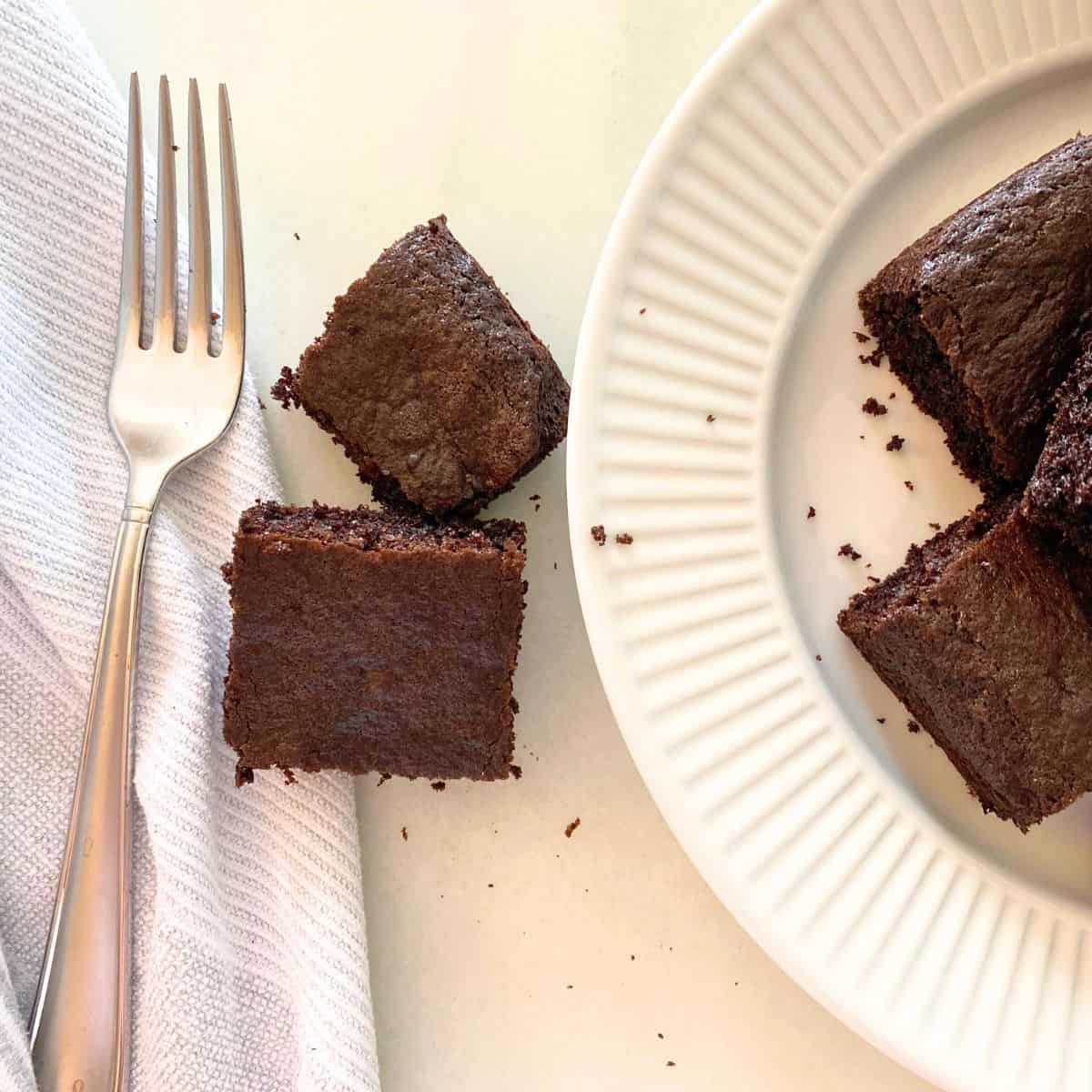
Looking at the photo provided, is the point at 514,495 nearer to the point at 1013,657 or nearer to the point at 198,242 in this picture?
the point at 198,242

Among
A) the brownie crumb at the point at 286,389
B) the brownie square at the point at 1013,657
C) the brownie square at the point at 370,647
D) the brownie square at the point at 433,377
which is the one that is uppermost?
the brownie crumb at the point at 286,389

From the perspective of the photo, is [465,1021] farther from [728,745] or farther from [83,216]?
[83,216]

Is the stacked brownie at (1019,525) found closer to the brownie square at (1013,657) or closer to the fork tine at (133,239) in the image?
the brownie square at (1013,657)

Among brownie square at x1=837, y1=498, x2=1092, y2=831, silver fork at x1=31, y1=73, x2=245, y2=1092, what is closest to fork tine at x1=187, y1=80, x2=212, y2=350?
silver fork at x1=31, y1=73, x2=245, y2=1092

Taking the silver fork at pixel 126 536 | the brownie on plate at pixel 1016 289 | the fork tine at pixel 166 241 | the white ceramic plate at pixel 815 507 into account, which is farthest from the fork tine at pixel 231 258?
the brownie on plate at pixel 1016 289

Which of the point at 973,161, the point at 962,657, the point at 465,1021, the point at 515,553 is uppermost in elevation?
the point at 973,161

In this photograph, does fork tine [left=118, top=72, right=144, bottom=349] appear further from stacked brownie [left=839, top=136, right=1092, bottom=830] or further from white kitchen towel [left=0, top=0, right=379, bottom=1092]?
stacked brownie [left=839, top=136, right=1092, bottom=830]

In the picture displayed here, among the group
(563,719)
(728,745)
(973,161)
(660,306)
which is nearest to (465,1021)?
(563,719)
